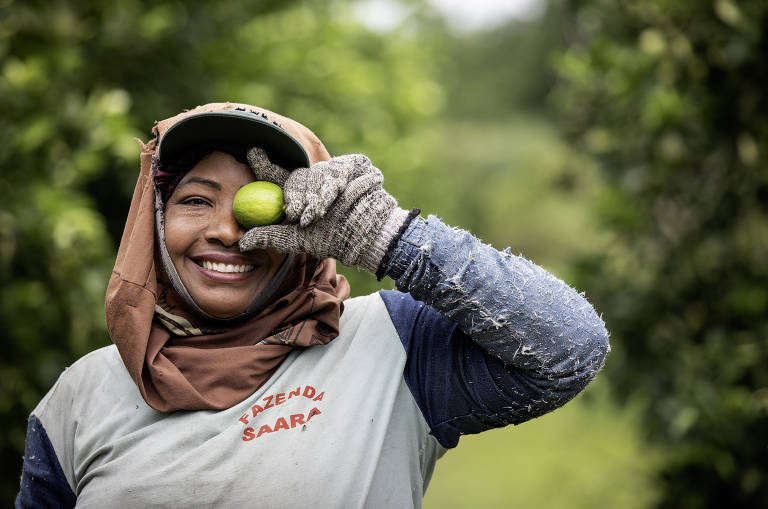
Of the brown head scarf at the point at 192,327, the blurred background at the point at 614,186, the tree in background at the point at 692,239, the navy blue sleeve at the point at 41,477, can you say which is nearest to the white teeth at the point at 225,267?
the brown head scarf at the point at 192,327

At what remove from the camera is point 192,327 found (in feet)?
6.41

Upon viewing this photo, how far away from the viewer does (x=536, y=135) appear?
30.5 meters

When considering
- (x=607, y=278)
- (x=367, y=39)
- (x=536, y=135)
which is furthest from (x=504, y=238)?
(x=607, y=278)

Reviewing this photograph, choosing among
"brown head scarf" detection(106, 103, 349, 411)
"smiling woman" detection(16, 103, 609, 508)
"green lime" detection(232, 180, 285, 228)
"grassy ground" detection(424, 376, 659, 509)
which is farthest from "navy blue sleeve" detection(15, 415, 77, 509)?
"grassy ground" detection(424, 376, 659, 509)

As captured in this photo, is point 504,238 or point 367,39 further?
point 504,238

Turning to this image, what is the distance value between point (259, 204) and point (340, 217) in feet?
0.67

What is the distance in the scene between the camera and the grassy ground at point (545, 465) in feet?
25.9

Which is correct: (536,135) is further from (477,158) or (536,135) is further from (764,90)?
(764,90)

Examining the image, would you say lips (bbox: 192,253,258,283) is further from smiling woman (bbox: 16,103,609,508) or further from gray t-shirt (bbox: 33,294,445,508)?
gray t-shirt (bbox: 33,294,445,508)

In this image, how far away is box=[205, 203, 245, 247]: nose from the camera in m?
1.87

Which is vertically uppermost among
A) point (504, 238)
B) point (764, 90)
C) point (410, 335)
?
point (504, 238)

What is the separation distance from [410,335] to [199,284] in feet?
1.73

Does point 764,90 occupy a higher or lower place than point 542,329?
higher

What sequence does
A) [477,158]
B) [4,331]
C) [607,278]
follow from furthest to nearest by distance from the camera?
[477,158] < [607,278] < [4,331]
